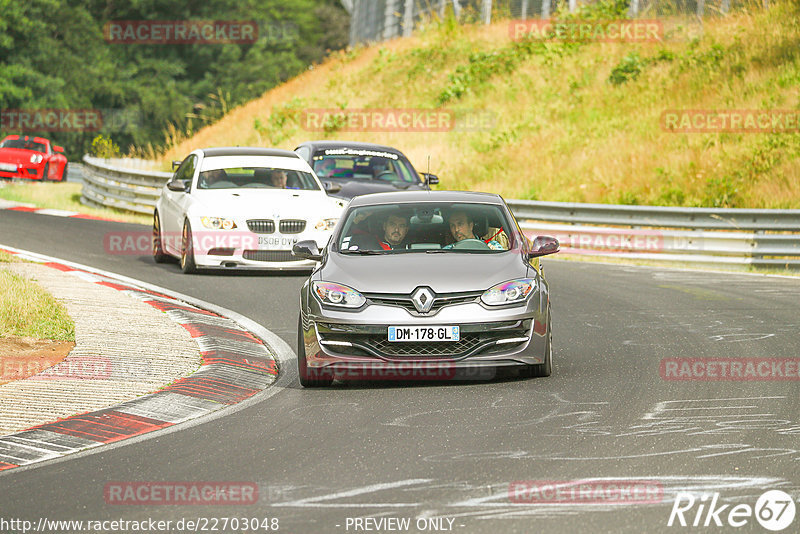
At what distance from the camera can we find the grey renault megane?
29.4 ft

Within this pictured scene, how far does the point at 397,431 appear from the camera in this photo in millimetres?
7656

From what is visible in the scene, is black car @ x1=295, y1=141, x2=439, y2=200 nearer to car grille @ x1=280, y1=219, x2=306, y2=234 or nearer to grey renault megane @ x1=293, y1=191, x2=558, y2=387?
car grille @ x1=280, y1=219, x2=306, y2=234

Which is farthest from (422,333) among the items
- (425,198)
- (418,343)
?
(425,198)

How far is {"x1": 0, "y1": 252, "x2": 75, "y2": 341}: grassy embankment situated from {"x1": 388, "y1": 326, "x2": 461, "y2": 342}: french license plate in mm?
3385

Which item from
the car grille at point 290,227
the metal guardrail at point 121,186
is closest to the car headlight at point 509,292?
the car grille at point 290,227

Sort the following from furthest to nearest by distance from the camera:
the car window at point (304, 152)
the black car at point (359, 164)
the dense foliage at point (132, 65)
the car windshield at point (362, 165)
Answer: the dense foliage at point (132, 65) < the car window at point (304, 152) < the car windshield at point (362, 165) < the black car at point (359, 164)

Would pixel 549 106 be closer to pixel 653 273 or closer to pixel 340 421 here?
pixel 653 273

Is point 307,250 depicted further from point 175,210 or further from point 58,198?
point 58,198

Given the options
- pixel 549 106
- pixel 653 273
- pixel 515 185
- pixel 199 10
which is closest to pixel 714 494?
pixel 653 273

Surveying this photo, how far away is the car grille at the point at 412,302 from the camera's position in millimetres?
8977

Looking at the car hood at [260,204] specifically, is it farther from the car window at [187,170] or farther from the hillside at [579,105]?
the hillside at [579,105]

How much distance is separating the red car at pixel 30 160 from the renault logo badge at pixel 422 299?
28442 millimetres

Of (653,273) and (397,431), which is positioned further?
(653,273)

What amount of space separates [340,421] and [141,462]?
60.7 inches
